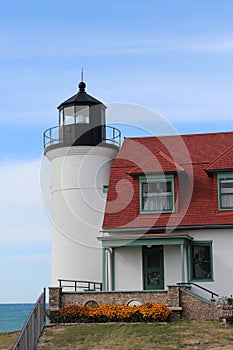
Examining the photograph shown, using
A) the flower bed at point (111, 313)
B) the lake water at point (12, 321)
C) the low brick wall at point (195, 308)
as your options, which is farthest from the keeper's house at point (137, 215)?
the lake water at point (12, 321)

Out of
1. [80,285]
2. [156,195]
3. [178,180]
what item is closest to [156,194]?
[156,195]

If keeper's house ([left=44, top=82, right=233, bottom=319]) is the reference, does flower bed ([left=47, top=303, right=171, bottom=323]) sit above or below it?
below

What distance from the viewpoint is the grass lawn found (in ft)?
59.8

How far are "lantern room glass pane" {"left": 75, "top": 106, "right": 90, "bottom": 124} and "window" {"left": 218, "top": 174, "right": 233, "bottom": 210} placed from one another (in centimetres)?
691

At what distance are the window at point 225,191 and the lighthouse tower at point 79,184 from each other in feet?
17.2

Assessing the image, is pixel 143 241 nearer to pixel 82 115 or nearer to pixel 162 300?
pixel 162 300

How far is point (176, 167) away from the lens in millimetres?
27172

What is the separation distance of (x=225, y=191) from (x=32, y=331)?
1195 centimetres

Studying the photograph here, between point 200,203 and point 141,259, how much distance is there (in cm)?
326

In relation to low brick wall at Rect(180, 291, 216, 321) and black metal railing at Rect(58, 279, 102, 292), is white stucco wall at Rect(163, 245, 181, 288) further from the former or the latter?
black metal railing at Rect(58, 279, 102, 292)

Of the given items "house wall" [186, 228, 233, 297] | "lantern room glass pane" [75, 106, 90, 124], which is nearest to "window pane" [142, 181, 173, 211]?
"house wall" [186, 228, 233, 297]

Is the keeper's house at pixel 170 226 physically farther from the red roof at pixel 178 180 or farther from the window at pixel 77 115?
the window at pixel 77 115

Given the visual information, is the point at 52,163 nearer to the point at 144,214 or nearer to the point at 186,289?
the point at 144,214

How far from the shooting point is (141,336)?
19.5m
